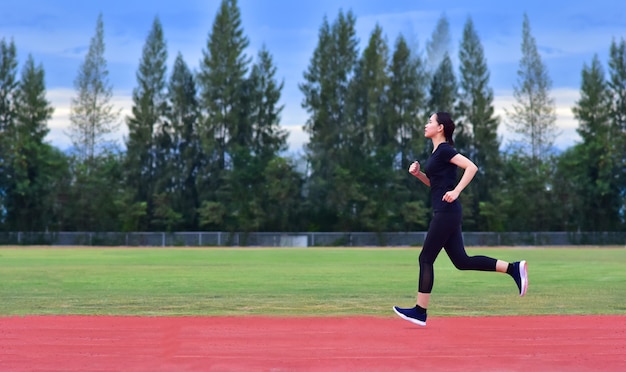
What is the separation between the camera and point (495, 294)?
16.9 m

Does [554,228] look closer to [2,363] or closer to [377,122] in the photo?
[377,122]

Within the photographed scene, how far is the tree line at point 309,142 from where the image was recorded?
7500cm

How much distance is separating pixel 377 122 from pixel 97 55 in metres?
27.7

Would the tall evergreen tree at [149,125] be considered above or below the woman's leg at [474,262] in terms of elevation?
above

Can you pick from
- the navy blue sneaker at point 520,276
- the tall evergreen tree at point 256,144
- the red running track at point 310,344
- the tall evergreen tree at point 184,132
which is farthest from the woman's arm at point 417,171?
the tall evergreen tree at point 184,132

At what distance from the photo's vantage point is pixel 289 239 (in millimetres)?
67188

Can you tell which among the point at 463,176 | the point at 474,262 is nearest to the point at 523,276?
the point at 474,262

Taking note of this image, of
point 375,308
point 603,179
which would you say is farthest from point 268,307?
point 603,179

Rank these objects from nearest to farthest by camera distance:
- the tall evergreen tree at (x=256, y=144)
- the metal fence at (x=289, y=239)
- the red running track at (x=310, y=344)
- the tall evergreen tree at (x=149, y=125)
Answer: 1. the red running track at (x=310, y=344)
2. the metal fence at (x=289, y=239)
3. the tall evergreen tree at (x=256, y=144)
4. the tall evergreen tree at (x=149, y=125)

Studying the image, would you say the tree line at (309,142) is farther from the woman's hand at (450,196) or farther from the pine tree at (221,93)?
the woman's hand at (450,196)

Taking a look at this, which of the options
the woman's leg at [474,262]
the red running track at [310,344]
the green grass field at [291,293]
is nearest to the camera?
the red running track at [310,344]

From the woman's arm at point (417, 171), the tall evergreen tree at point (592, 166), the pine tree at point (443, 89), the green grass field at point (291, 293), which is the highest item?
the pine tree at point (443, 89)

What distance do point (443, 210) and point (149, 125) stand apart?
7160 centimetres

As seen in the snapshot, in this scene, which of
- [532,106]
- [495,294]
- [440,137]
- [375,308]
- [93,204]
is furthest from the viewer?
[532,106]
